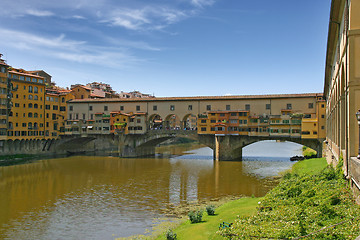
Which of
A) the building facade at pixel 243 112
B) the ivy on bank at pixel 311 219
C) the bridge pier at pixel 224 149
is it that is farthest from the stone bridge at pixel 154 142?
the ivy on bank at pixel 311 219

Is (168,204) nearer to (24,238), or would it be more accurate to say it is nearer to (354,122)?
(24,238)

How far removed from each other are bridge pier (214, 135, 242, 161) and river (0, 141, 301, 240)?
2746mm

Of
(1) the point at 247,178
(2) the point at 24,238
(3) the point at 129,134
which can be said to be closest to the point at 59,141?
(3) the point at 129,134

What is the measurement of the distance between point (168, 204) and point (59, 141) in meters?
53.7

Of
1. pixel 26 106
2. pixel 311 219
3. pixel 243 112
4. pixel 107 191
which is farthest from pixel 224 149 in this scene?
pixel 311 219

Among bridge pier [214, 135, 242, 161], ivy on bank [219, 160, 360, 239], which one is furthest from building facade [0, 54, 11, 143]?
ivy on bank [219, 160, 360, 239]

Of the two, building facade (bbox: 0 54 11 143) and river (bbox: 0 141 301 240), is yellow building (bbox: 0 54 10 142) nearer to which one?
building facade (bbox: 0 54 11 143)

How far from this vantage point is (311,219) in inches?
508

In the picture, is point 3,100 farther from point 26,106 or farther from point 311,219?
point 311,219

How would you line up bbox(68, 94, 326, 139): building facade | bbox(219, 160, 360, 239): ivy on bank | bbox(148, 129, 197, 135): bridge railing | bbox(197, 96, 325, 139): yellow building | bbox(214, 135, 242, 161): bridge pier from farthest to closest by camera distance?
bbox(148, 129, 197, 135): bridge railing, bbox(214, 135, 242, 161): bridge pier, bbox(68, 94, 326, 139): building facade, bbox(197, 96, 325, 139): yellow building, bbox(219, 160, 360, 239): ivy on bank

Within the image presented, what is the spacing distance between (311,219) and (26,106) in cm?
6570

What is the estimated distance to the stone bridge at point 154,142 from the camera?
5941cm

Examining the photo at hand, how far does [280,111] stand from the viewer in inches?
2309

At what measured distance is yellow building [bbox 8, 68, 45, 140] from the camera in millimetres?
63281
